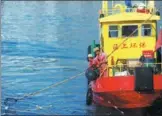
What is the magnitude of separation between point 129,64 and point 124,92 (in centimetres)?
170

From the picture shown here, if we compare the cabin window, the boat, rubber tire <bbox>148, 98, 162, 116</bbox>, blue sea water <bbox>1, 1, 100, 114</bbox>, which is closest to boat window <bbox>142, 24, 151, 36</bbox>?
the boat

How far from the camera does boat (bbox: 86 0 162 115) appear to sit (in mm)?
14758

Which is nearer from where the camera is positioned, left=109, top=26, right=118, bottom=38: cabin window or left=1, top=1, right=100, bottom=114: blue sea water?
left=109, top=26, right=118, bottom=38: cabin window

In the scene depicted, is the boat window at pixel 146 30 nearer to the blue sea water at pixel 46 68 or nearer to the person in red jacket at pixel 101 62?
the person in red jacket at pixel 101 62

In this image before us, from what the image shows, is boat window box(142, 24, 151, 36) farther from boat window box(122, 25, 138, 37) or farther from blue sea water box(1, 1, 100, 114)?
blue sea water box(1, 1, 100, 114)

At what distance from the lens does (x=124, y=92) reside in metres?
14.9

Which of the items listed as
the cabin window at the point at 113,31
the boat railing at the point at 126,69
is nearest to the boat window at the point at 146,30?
the cabin window at the point at 113,31

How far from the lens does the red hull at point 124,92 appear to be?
14.8 m

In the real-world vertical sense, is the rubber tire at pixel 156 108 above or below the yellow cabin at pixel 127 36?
below

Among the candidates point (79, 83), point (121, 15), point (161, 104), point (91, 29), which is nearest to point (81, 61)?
point (79, 83)

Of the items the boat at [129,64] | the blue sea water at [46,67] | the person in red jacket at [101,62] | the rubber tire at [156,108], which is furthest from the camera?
the blue sea water at [46,67]

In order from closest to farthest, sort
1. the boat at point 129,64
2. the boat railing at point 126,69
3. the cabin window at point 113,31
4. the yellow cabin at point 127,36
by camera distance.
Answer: the boat at point 129,64 < the boat railing at point 126,69 < the yellow cabin at point 127,36 < the cabin window at point 113,31

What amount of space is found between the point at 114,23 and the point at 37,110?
4.19 meters

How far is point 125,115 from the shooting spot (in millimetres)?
16234
